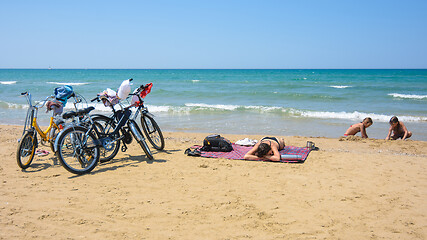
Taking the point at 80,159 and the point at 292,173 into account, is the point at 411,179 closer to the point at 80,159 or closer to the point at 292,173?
the point at 292,173

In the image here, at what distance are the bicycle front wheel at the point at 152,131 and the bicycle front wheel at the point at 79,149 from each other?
1.40 metres

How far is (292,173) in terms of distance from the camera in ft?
18.3

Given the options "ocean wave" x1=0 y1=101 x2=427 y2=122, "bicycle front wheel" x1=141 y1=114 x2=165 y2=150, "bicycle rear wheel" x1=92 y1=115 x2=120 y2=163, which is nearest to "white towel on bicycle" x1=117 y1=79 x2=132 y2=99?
"bicycle rear wheel" x1=92 y1=115 x2=120 y2=163

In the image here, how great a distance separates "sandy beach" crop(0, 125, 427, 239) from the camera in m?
3.51

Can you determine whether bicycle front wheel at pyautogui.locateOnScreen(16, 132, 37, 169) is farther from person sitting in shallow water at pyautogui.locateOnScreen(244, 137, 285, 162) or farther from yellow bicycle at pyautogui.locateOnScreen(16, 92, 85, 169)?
person sitting in shallow water at pyautogui.locateOnScreen(244, 137, 285, 162)

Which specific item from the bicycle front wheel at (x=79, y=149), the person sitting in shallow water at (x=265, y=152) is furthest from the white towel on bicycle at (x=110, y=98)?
the person sitting in shallow water at (x=265, y=152)

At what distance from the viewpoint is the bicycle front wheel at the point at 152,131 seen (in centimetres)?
682

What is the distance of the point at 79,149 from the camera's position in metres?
5.39

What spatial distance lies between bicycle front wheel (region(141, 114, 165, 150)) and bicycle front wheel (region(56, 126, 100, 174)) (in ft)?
4.60

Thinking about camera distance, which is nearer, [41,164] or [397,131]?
[41,164]

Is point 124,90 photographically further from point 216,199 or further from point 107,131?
point 216,199

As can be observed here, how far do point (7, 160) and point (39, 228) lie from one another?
11.3ft

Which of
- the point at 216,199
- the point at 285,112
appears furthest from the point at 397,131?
the point at 216,199

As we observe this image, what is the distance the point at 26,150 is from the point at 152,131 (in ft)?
7.83
